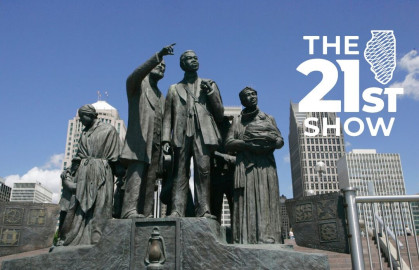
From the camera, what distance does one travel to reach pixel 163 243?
5059 mm

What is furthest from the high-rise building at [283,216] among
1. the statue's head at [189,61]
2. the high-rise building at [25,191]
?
the high-rise building at [25,191]

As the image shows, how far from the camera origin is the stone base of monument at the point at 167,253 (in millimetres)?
4879

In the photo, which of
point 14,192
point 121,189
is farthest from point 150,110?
point 14,192

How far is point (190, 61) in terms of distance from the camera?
6395mm

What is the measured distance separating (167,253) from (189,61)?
10.7 ft

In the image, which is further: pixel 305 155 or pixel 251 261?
pixel 305 155

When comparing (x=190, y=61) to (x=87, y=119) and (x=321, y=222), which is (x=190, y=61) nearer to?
(x=87, y=119)

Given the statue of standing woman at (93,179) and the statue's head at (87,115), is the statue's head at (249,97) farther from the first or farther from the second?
the statue's head at (87,115)

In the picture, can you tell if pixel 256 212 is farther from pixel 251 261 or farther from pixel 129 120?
pixel 129 120

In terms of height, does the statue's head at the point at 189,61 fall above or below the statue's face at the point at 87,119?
above

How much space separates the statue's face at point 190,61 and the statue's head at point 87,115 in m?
2.17

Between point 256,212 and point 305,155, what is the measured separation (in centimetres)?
12634

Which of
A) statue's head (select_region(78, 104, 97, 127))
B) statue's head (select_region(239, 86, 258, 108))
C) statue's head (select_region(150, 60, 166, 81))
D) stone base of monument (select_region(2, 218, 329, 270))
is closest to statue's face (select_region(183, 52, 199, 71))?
statue's head (select_region(150, 60, 166, 81))

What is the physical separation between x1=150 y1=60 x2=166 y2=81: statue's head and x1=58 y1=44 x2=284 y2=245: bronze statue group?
2cm
